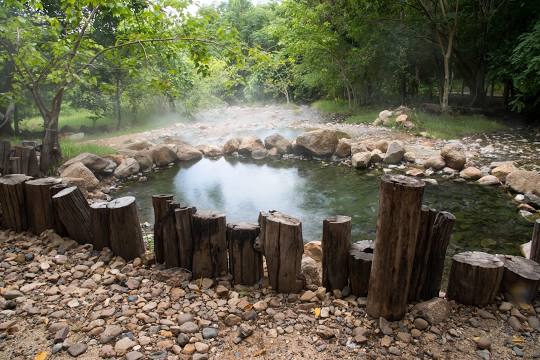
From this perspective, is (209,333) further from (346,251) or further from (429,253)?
(429,253)

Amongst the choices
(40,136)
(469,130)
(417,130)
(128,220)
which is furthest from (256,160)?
(40,136)

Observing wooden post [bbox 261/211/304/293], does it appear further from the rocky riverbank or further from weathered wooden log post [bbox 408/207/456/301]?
weathered wooden log post [bbox 408/207/456/301]

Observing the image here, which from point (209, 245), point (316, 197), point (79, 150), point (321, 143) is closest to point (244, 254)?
point (209, 245)

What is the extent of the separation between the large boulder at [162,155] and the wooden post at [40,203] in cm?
687

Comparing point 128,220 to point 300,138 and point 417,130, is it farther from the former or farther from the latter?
point 417,130

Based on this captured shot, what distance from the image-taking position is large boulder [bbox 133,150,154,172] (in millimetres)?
10094

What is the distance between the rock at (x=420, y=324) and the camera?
8.44ft

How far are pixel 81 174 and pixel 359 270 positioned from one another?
23.0ft

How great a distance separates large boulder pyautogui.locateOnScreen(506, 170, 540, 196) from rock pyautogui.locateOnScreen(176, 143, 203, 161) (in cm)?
881

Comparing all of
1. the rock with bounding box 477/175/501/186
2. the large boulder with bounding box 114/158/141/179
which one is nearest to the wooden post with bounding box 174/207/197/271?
the large boulder with bounding box 114/158/141/179

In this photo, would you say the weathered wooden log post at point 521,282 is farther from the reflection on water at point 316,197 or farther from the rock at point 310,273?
the reflection on water at point 316,197

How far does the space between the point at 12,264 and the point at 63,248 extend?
0.44 metres

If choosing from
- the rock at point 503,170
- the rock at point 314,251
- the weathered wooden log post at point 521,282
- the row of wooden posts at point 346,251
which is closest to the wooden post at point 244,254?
the row of wooden posts at point 346,251

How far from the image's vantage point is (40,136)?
14.4 m
